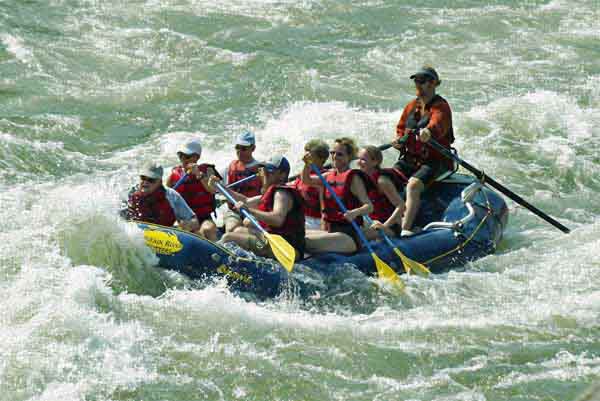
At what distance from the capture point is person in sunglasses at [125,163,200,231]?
7746mm

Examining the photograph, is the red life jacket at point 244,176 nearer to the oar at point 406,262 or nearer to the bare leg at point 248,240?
the bare leg at point 248,240

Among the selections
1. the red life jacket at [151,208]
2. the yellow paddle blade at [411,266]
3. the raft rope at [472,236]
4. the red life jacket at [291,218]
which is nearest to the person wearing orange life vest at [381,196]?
the yellow paddle blade at [411,266]

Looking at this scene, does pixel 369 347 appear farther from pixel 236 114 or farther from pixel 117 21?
pixel 117 21

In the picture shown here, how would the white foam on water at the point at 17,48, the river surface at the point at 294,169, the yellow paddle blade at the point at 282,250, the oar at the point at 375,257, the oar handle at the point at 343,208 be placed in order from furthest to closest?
the white foam on water at the point at 17,48 → the oar handle at the point at 343,208 → the oar at the point at 375,257 → the yellow paddle blade at the point at 282,250 → the river surface at the point at 294,169

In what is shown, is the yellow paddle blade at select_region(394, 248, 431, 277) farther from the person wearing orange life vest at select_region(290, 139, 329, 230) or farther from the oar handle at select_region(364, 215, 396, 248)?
the person wearing orange life vest at select_region(290, 139, 329, 230)

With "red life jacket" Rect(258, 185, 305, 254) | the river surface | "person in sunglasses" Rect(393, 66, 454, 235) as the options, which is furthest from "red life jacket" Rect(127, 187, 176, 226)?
"person in sunglasses" Rect(393, 66, 454, 235)

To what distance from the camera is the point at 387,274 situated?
7758 millimetres

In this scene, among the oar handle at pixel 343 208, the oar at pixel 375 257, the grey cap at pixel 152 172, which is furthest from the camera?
the oar handle at pixel 343 208

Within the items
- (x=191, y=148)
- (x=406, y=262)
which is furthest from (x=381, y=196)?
(x=191, y=148)

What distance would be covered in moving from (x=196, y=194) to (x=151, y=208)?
53 centimetres

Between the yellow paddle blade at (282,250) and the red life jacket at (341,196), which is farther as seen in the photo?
the red life jacket at (341,196)

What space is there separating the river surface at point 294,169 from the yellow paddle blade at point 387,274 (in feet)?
0.35

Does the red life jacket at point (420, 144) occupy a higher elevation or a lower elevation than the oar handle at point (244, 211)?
higher

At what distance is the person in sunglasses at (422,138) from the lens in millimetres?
8750
